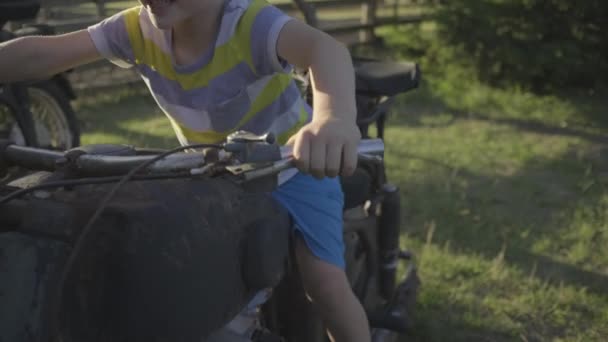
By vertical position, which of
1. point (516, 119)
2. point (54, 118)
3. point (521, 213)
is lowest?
point (516, 119)

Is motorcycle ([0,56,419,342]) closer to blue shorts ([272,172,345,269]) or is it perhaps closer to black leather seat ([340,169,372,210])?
blue shorts ([272,172,345,269])

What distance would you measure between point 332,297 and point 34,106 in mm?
3208

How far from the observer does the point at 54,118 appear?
4.37 meters

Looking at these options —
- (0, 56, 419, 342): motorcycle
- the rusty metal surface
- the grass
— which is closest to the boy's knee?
(0, 56, 419, 342): motorcycle

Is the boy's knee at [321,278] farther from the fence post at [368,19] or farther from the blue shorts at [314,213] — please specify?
the fence post at [368,19]

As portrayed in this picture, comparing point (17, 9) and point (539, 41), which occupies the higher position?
point (17, 9)

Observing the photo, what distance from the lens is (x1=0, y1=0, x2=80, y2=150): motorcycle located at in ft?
11.4

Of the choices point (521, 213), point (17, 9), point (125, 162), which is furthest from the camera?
point (521, 213)

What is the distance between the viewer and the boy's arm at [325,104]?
1192 mm

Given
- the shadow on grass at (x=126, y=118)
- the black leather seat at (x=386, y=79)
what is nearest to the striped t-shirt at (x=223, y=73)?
the black leather seat at (x=386, y=79)

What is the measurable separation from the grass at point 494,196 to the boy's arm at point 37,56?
6.28 ft

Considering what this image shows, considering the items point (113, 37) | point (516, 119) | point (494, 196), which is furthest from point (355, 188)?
point (516, 119)

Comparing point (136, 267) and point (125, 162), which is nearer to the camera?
point (136, 267)

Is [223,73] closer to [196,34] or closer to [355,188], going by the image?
[196,34]
